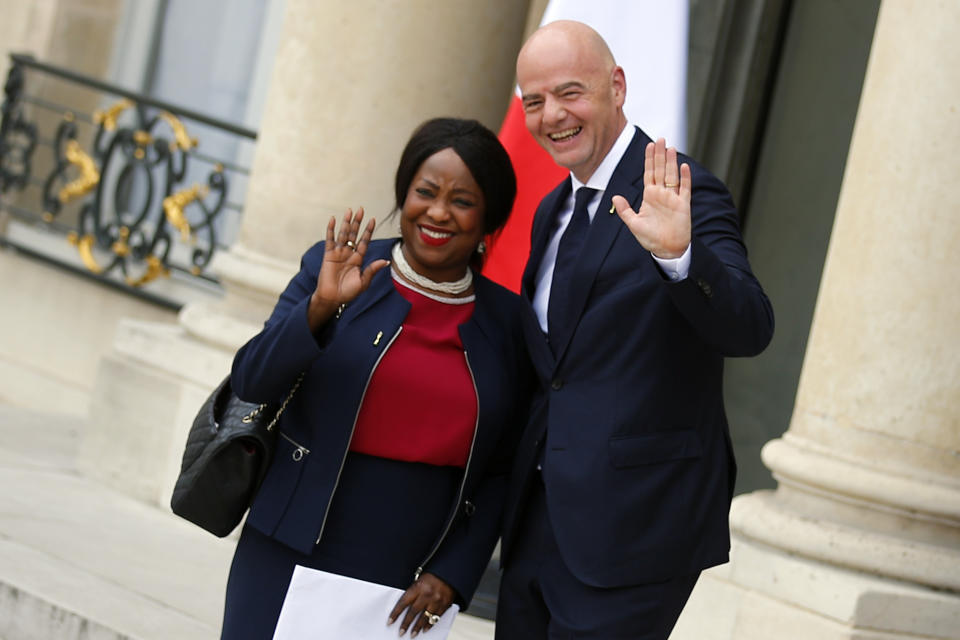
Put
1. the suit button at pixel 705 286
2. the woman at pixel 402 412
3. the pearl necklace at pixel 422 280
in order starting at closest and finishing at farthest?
the suit button at pixel 705 286 < the woman at pixel 402 412 < the pearl necklace at pixel 422 280

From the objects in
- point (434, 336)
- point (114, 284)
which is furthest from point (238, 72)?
point (434, 336)

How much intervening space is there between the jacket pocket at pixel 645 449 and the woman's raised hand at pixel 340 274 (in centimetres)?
58

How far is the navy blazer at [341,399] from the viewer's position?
2.59 m

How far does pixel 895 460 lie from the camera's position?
3.99m

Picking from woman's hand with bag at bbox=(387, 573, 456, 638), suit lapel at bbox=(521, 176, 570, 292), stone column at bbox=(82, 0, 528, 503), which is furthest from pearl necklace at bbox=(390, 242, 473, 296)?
stone column at bbox=(82, 0, 528, 503)

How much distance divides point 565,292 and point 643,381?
0.25 metres

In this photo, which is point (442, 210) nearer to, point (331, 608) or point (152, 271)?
point (331, 608)

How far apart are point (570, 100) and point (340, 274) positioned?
0.60m

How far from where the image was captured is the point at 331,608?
2.60 m

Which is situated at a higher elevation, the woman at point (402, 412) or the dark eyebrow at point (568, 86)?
the dark eyebrow at point (568, 86)

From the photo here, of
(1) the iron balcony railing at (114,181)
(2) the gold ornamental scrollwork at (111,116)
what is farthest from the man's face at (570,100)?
(2) the gold ornamental scrollwork at (111,116)

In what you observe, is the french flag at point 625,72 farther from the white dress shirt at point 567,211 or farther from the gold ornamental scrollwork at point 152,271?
the gold ornamental scrollwork at point 152,271

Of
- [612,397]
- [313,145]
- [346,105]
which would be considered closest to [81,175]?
[313,145]

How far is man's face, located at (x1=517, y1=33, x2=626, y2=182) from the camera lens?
2.67 meters
